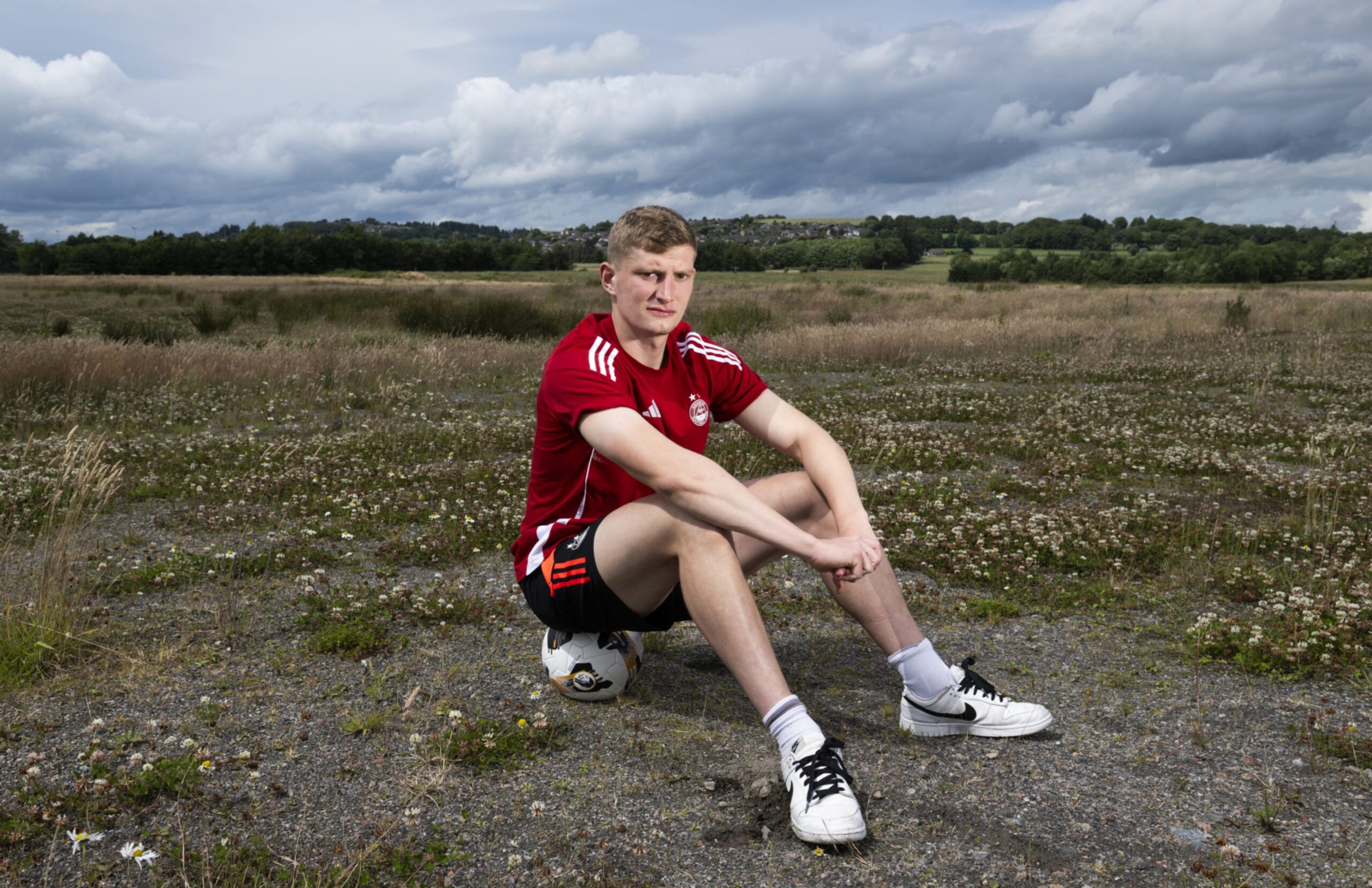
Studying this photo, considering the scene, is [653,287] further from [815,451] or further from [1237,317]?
[1237,317]

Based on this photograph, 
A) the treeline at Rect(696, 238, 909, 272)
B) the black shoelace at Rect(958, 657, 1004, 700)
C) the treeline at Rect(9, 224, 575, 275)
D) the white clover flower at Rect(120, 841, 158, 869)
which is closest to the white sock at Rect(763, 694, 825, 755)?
the black shoelace at Rect(958, 657, 1004, 700)

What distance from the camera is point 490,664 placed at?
198 inches

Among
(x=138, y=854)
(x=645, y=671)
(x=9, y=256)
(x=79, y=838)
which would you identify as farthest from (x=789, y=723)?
(x=9, y=256)

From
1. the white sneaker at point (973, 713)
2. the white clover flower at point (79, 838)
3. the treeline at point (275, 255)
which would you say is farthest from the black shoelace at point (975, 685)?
the treeline at point (275, 255)

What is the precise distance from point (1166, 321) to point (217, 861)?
29.8m

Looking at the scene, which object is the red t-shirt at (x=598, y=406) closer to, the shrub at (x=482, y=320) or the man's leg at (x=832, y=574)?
the man's leg at (x=832, y=574)

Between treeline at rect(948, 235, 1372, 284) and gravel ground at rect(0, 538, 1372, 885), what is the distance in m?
67.9

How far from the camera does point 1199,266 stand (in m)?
70.2

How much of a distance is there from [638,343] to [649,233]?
48cm

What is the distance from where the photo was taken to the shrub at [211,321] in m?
25.2

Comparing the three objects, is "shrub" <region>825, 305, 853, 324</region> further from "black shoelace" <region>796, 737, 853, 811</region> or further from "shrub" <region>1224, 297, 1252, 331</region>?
"black shoelace" <region>796, 737, 853, 811</region>

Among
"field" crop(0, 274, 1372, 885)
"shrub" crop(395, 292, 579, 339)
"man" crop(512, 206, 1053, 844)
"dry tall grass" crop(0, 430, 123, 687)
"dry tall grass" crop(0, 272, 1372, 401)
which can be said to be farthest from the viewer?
"shrub" crop(395, 292, 579, 339)

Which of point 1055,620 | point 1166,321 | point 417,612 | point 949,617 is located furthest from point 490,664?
point 1166,321

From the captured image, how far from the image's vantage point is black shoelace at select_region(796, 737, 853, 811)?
3352mm
